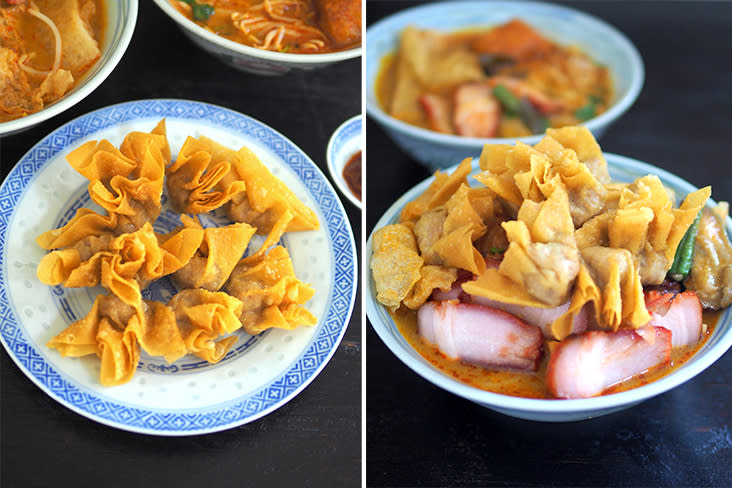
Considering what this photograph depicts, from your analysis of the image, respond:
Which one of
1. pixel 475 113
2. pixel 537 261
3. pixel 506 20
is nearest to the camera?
pixel 537 261

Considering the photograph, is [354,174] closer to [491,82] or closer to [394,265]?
[394,265]

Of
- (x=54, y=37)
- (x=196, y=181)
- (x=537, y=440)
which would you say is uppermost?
(x=54, y=37)

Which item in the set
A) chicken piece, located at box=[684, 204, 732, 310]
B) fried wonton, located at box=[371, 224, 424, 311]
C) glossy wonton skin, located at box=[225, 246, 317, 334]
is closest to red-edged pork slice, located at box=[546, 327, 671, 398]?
chicken piece, located at box=[684, 204, 732, 310]

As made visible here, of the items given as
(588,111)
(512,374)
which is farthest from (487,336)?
(588,111)

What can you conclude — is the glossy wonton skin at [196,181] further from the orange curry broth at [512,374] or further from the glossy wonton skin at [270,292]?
the orange curry broth at [512,374]

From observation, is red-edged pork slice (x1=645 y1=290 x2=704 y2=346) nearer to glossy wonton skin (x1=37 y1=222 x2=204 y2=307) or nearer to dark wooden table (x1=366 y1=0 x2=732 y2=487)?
dark wooden table (x1=366 y1=0 x2=732 y2=487)

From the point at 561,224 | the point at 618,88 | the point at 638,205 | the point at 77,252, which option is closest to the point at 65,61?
the point at 77,252

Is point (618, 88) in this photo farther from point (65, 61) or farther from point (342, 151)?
point (65, 61)
